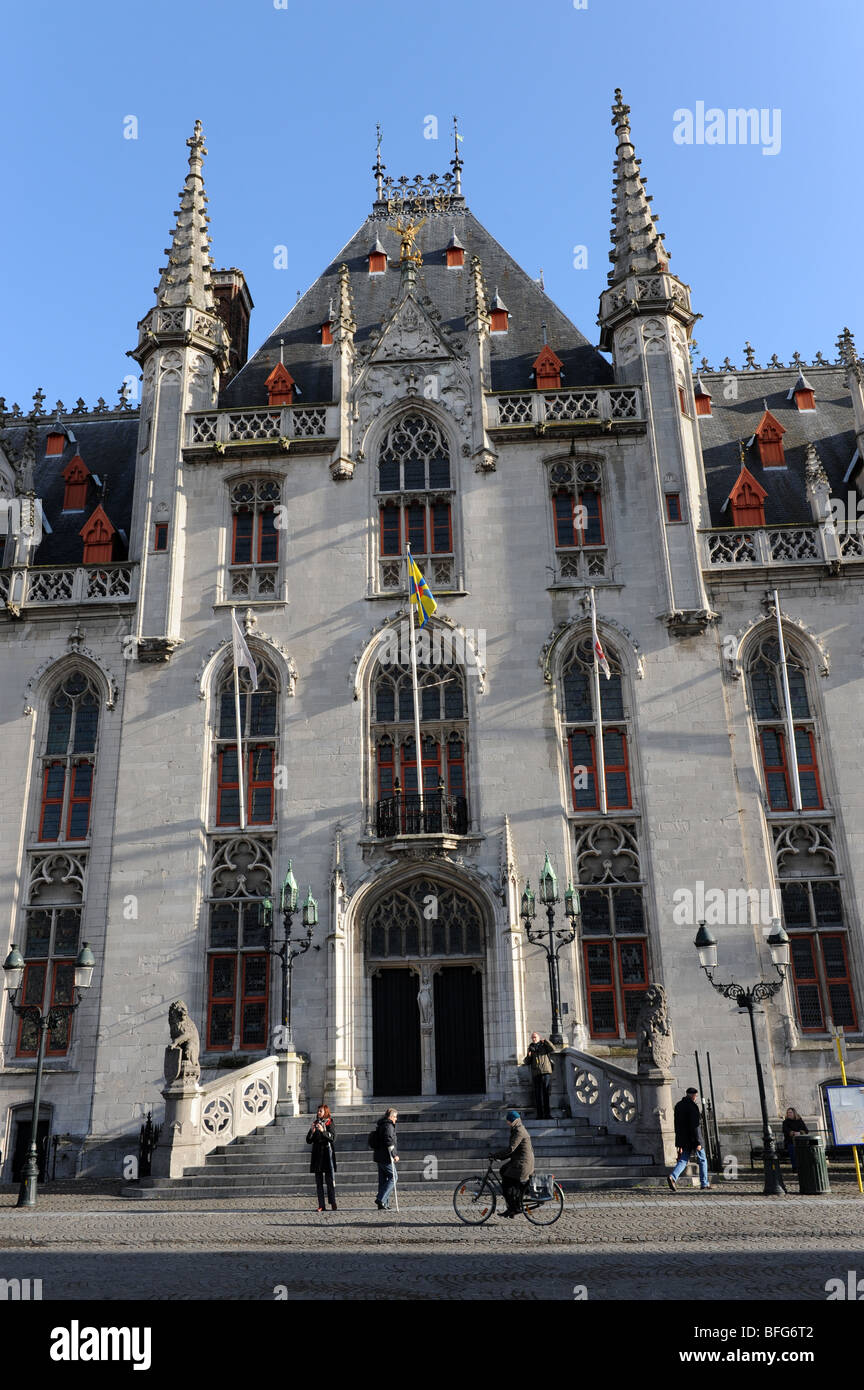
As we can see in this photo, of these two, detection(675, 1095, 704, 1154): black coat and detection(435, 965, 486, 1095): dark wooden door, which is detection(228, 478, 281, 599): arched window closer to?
detection(435, 965, 486, 1095): dark wooden door

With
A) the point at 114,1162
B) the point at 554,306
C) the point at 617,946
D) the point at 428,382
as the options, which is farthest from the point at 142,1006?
the point at 554,306

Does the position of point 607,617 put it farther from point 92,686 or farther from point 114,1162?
point 114,1162

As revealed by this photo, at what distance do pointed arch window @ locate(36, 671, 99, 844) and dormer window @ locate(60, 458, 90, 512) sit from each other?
6.55 metres

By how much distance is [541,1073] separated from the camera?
22.0 meters

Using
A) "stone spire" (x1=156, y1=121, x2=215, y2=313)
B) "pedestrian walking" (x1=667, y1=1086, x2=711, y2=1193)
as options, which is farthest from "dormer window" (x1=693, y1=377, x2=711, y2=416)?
"pedestrian walking" (x1=667, y1=1086, x2=711, y2=1193)

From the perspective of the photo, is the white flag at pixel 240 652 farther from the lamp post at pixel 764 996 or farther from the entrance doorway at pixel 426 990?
the lamp post at pixel 764 996

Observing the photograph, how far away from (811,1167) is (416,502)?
1900cm

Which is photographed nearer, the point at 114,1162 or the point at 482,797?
the point at 114,1162

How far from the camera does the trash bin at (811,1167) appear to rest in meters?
18.7

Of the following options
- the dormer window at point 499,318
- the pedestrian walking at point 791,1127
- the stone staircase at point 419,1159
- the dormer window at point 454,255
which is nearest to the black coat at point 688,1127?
the stone staircase at point 419,1159

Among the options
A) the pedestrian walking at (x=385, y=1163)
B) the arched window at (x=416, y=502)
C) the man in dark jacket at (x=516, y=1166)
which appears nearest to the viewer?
the man in dark jacket at (x=516, y=1166)

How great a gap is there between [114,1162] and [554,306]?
2736 cm

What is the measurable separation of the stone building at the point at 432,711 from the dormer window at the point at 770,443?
195 millimetres

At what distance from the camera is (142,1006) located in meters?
26.2
